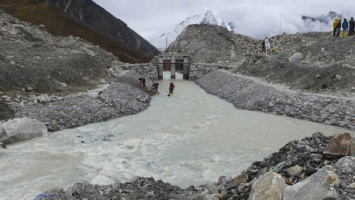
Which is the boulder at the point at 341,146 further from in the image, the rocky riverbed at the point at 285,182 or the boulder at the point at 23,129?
the boulder at the point at 23,129

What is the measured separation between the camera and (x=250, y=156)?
14.9 m

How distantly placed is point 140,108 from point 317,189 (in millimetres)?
20683

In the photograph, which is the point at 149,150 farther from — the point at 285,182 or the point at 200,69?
the point at 200,69

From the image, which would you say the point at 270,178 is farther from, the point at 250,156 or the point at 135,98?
the point at 135,98

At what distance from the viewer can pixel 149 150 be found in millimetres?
15828

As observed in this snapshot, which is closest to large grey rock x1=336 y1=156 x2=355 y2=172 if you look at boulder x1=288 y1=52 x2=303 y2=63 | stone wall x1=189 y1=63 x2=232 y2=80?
boulder x1=288 y1=52 x2=303 y2=63

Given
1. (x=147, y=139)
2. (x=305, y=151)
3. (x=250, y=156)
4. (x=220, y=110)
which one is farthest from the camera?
(x=220, y=110)

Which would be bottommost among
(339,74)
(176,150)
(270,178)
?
(176,150)

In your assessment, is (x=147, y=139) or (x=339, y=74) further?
(x=339, y=74)

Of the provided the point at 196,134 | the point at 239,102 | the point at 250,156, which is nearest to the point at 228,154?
the point at 250,156

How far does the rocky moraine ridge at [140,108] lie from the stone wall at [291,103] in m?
0.09

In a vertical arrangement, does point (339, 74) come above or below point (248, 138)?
above

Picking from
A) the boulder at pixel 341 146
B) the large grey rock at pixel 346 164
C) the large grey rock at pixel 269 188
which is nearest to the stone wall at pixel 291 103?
the boulder at pixel 341 146

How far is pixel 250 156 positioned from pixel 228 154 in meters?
0.95
